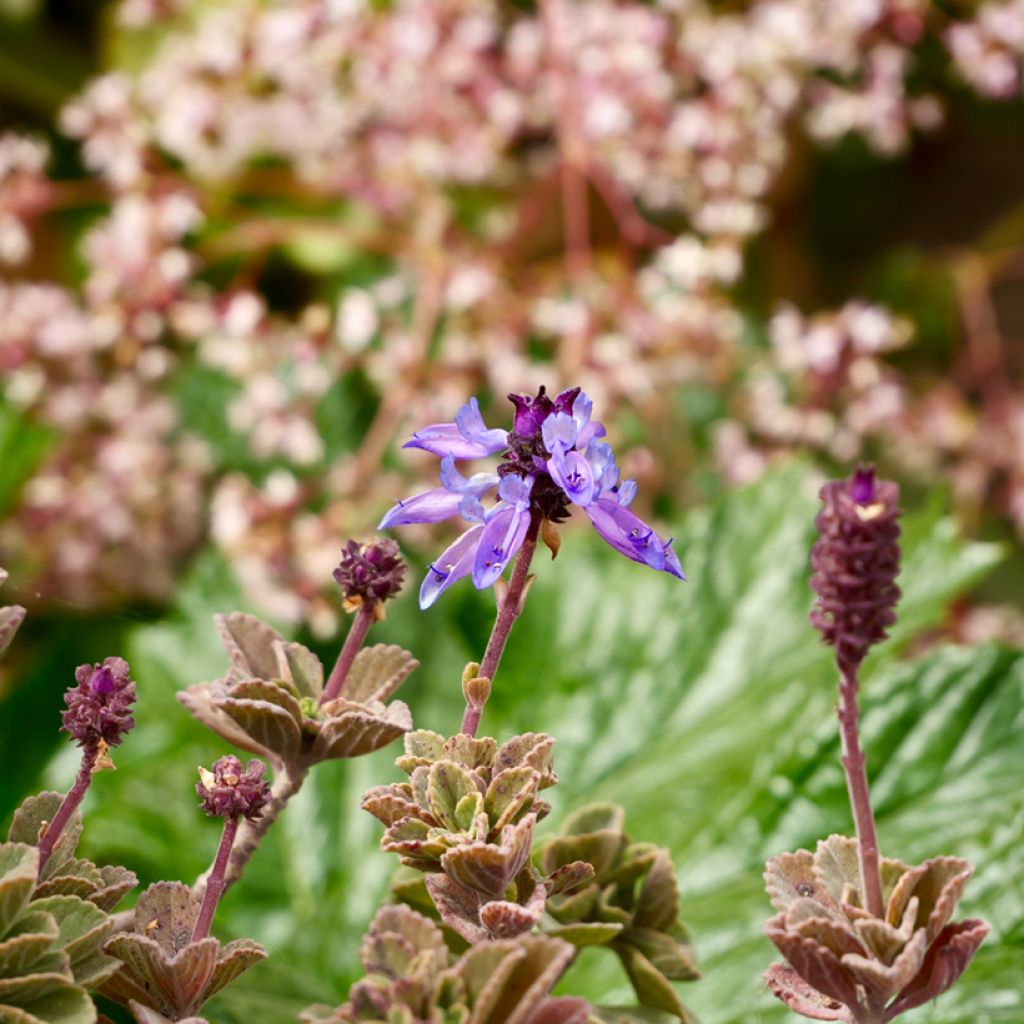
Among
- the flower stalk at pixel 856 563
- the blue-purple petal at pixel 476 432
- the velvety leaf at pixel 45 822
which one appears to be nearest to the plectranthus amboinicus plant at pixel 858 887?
the flower stalk at pixel 856 563

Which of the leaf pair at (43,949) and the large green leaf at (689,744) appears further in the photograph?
the large green leaf at (689,744)

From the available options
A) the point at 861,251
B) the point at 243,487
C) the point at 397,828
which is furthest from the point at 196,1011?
the point at 861,251

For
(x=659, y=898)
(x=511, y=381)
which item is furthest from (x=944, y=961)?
(x=511, y=381)

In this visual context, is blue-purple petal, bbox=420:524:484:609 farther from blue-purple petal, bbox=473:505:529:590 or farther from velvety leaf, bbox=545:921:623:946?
velvety leaf, bbox=545:921:623:946

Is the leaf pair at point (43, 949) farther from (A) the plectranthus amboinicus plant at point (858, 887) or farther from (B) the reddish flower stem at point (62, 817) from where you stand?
(A) the plectranthus amboinicus plant at point (858, 887)

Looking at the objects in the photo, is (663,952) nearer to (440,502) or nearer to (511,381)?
(440,502)

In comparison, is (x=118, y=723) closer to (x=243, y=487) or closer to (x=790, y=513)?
(x=790, y=513)
